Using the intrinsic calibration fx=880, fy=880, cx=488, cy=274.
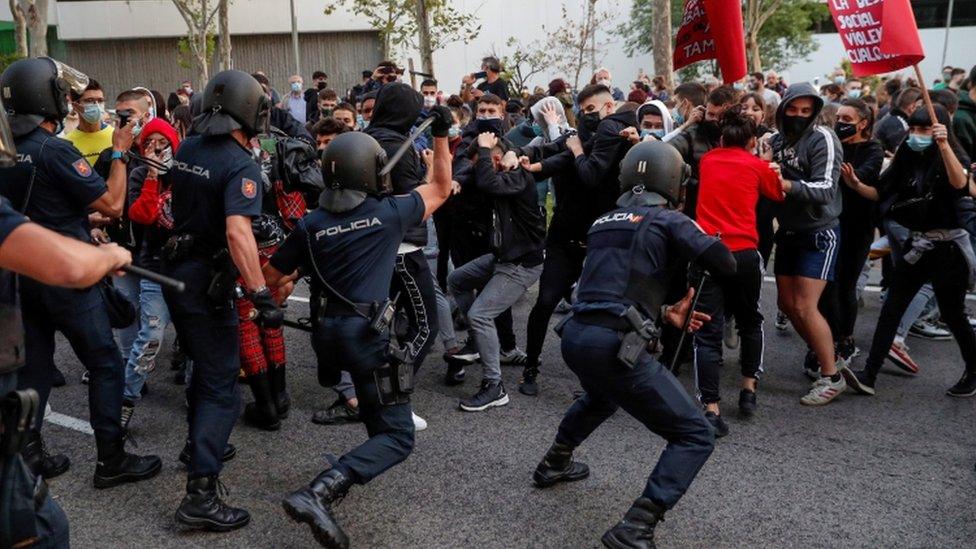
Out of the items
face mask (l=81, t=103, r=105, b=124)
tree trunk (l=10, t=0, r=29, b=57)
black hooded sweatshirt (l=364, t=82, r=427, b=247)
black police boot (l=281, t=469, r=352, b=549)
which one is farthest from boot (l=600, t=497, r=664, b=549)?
tree trunk (l=10, t=0, r=29, b=57)

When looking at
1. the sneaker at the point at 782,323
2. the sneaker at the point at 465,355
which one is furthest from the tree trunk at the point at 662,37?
the sneaker at the point at 465,355

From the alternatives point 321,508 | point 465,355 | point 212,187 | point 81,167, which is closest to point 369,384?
point 321,508

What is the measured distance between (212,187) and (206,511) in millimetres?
1461

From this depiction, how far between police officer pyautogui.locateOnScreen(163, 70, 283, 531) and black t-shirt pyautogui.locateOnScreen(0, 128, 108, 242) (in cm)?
43

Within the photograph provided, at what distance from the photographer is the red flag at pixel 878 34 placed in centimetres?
546

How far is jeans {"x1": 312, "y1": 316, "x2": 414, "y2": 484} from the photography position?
12.4 feet

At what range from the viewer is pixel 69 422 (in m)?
5.38

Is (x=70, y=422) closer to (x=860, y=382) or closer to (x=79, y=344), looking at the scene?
(x=79, y=344)

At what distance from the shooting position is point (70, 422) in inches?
212

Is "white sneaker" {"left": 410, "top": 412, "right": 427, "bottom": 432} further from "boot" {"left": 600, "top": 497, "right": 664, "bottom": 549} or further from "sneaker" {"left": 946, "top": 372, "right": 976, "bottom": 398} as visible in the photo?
"sneaker" {"left": 946, "top": 372, "right": 976, "bottom": 398}

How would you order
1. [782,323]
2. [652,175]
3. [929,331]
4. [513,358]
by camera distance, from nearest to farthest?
1. [652,175]
2. [513,358]
3. [929,331]
4. [782,323]

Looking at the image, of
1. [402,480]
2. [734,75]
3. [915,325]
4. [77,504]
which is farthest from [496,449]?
[915,325]

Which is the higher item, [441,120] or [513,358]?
[441,120]

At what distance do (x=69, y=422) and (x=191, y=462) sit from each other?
1.84 meters
